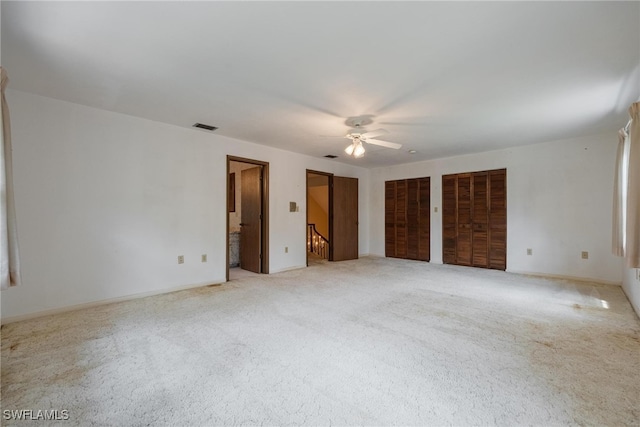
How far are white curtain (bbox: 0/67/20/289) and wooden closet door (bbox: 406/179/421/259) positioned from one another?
6.27 metres

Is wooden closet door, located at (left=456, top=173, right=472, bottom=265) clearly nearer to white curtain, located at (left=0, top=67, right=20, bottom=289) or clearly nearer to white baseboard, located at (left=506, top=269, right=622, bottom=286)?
white baseboard, located at (left=506, top=269, right=622, bottom=286)

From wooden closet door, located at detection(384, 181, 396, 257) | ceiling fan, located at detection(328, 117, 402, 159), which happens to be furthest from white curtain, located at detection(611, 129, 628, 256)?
wooden closet door, located at detection(384, 181, 396, 257)

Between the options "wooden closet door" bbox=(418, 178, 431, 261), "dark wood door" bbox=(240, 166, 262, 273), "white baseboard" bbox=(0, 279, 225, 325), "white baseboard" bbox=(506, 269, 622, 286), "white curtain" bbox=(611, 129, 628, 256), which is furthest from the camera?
"wooden closet door" bbox=(418, 178, 431, 261)

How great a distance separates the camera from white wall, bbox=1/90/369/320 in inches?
114

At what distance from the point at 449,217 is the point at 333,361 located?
483 centimetres

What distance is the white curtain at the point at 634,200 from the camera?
2.25 meters

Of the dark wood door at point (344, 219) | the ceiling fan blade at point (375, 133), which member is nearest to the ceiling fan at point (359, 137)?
the ceiling fan blade at point (375, 133)

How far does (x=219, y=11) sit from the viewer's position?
1699 mm

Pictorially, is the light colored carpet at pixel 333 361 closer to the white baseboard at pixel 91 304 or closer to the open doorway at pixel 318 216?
the white baseboard at pixel 91 304

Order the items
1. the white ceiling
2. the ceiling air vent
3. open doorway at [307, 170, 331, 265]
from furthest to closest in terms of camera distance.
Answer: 1. open doorway at [307, 170, 331, 265]
2. the ceiling air vent
3. the white ceiling

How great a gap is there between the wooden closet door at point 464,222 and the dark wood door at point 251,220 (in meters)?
4.07

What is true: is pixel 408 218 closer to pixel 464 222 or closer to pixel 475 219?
pixel 464 222

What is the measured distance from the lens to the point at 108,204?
3.38 m

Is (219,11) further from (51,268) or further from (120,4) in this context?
(51,268)
